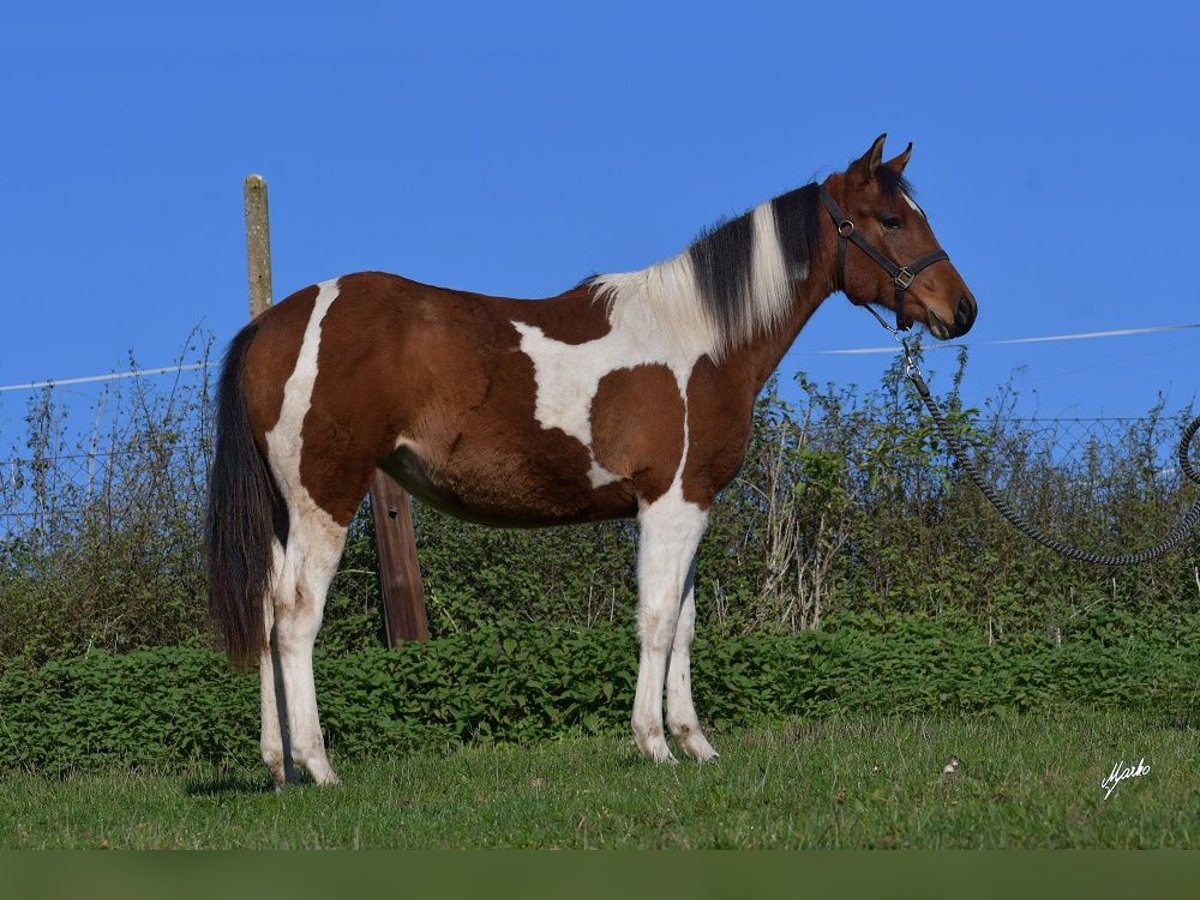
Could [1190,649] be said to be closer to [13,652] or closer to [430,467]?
[430,467]

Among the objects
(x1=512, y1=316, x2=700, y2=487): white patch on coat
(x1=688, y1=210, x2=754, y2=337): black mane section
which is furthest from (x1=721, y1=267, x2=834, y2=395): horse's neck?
(x1=512, y1=316, x2=700, y2=487): white patch on coat

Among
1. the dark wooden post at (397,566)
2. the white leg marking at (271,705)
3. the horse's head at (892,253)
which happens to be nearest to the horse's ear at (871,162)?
the horse's head at (892,253)

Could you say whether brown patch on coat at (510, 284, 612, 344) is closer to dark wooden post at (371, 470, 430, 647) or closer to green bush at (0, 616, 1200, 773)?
green bush at (0, 616, 1200, 773)

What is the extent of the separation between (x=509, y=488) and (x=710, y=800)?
2.15m

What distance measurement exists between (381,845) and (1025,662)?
608 centimetres

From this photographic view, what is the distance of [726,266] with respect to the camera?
732cm

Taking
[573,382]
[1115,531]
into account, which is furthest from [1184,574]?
[573,382]

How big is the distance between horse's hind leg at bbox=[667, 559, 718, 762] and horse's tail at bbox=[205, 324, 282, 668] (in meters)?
2.04

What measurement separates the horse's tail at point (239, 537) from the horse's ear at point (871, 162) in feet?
11.0

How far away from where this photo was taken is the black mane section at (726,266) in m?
7.21

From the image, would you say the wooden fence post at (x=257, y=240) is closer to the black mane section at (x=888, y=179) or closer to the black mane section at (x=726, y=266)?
the black mane section at (x=726, y=266)

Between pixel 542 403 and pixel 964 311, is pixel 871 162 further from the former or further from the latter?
pixel 542 403

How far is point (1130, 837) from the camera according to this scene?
414cm

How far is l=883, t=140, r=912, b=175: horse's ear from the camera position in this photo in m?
7.51
